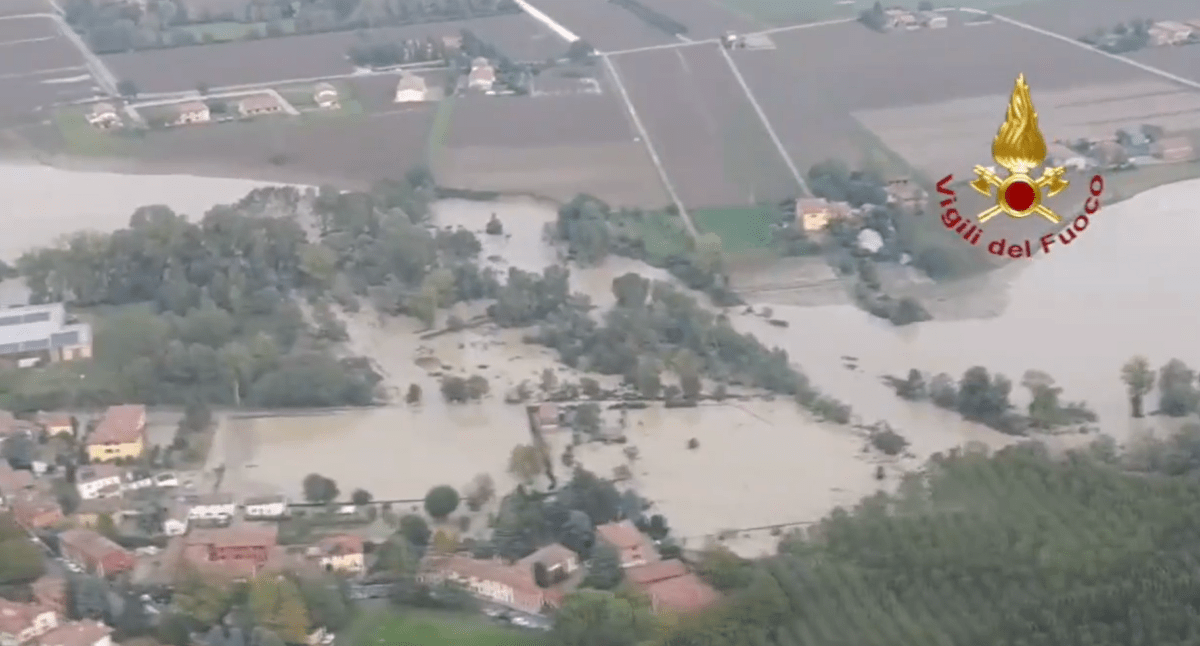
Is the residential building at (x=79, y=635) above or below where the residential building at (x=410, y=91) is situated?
below

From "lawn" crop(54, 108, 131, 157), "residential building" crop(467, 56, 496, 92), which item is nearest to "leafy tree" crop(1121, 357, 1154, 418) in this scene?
"residential building" crop(467, 56, 496, 92)

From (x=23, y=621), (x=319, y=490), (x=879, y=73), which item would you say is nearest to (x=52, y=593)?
(x=23, y=621)

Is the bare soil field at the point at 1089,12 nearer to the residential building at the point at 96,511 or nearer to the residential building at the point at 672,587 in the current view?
the residential building at the point at 672,587

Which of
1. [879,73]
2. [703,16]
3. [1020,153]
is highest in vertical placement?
[1020,153]

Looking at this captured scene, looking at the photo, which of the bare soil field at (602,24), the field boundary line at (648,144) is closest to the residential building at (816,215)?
the field boundary line at (648,144)

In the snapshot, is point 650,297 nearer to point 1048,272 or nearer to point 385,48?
point 1048,272

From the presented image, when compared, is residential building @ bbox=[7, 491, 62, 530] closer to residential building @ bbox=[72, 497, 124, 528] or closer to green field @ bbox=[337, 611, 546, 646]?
residential building @ bbox=[72, 497, 124, 528]

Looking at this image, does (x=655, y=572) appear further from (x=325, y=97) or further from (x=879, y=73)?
(x=879, y=73)
